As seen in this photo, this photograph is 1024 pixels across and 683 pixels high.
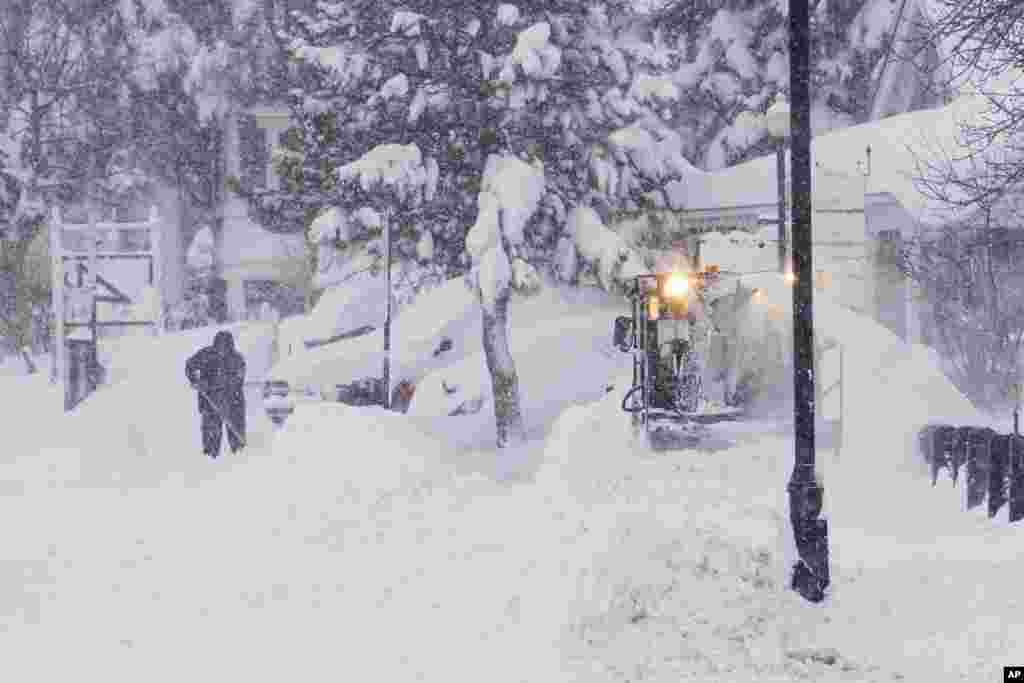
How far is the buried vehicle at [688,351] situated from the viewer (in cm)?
1424

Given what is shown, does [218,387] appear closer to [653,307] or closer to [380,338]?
[380,338]

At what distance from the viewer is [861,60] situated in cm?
3216

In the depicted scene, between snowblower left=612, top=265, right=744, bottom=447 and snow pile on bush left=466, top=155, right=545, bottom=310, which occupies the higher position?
snow pile on bush left=466, top=155, right=545, bottom=310

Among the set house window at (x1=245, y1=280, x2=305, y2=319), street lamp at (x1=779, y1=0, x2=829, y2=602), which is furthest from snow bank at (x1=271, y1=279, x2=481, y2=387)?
house window at (x1=245, y1=280, x2=305, y2=319)

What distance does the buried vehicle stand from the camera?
14242mm

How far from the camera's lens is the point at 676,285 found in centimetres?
1423

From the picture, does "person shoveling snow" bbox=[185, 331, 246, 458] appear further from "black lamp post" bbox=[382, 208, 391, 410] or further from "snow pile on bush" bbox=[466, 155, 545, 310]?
"snow pile on bush" bbox=[466, 155, 545, 310]

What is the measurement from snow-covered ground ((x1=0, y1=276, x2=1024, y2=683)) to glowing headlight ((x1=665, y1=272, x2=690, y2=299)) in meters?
1.46

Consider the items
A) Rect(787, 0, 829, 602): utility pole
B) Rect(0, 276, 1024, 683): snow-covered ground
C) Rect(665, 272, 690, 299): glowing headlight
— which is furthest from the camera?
Rect(665, 272, 690, 299): glowing headlight

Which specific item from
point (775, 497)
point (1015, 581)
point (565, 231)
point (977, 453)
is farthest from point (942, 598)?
point (565, 231)

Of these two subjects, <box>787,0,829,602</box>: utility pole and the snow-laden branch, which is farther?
the snow-laden branch

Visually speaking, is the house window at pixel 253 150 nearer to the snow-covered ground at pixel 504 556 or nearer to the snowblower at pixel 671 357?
the snow-covered ground at pixel 504 556

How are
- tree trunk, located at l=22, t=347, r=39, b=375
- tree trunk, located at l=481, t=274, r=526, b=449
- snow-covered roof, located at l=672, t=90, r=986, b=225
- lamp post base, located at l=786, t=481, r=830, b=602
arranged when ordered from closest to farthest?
lamp post base, located at l=786, t=481, r=830, b=602 → tree trunk, located at l=481, t=274, r=526, b=449 → snow-covered roof, located at l=672, t=90, r=986, b=225 → tree trunk, located at l=22, t=347, r=39, b=375

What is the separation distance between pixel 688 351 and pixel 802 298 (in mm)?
4288
